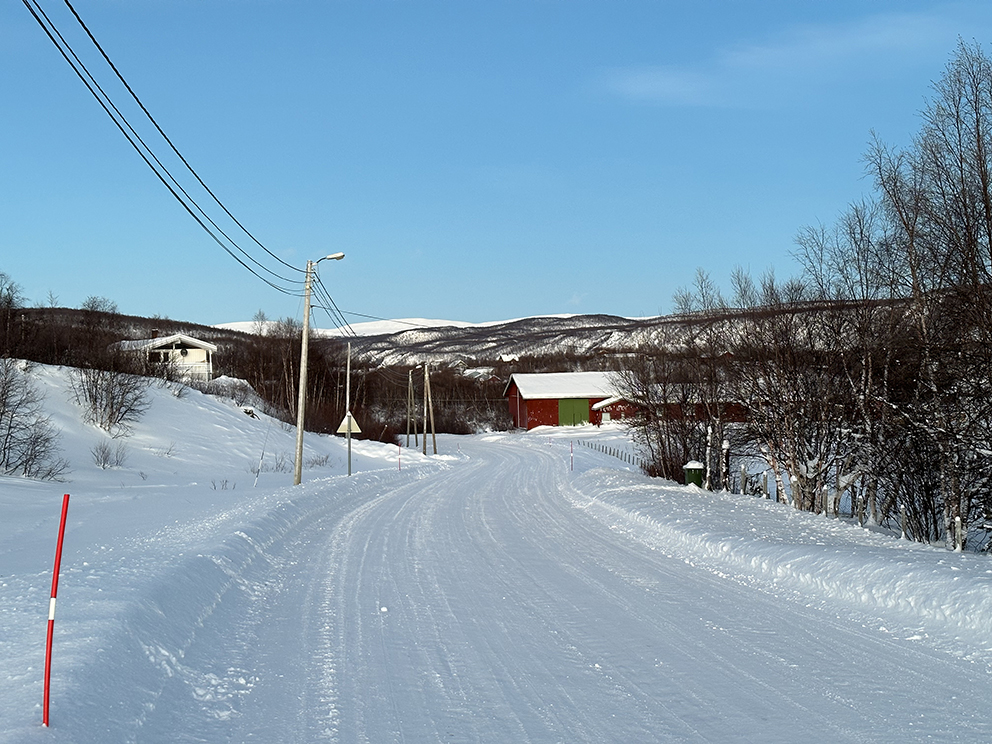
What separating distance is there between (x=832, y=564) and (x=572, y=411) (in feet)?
251

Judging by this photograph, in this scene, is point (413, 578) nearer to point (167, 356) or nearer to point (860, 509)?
point (860, 509)

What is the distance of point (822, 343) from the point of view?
19719mm

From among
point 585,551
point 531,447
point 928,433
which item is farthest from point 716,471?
point 531,447

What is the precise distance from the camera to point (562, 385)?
8762 centimetres

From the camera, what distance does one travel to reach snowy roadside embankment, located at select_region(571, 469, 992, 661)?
762 cm

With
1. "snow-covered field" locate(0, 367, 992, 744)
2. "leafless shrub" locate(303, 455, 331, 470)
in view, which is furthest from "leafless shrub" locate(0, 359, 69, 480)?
"snow-covered field" locate(0, 367, 992, 744)

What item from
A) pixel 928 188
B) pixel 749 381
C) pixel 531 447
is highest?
pixel 928 188

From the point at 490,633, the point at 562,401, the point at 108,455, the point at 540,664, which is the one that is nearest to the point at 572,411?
the point at 562,401

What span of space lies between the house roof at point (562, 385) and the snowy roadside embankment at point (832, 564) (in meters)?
66.8

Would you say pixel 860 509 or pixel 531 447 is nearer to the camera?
pixel 860 509

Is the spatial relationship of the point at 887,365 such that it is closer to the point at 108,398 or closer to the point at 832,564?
the point at 832,564

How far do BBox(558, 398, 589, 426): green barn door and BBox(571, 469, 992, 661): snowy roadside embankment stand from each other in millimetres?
67141

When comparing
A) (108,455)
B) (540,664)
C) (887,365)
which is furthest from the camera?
(108,455)

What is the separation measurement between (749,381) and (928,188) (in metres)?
7.50
